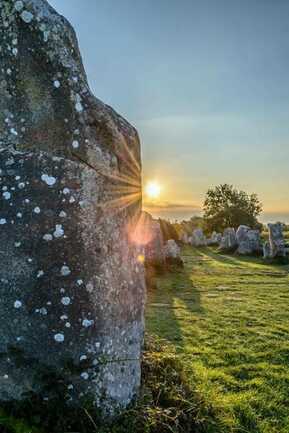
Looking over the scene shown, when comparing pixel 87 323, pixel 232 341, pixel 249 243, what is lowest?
pixel 232 341

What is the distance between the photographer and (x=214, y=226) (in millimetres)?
56188

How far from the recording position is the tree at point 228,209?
2156 inches

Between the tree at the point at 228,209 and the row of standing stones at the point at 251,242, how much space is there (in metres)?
14.2

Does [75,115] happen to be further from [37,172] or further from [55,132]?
[37,172]

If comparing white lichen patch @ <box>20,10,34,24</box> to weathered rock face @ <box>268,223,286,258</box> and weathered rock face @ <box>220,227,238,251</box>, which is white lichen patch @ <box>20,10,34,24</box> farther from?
weathered rock face @ <box>220,227,238,251</box>

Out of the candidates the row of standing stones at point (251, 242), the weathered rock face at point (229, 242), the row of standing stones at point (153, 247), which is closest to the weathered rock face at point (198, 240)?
the row of standing stones at point (251, 242)

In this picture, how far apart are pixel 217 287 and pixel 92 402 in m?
13.6

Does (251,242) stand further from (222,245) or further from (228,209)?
(228,209)

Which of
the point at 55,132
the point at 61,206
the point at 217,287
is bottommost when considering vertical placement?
the point at 217,287

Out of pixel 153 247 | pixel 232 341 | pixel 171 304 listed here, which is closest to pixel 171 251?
pixel 153 247

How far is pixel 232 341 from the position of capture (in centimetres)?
835

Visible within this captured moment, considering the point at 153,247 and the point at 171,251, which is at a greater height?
the point at 153,247

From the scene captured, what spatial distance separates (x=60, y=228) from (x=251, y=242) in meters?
29.3

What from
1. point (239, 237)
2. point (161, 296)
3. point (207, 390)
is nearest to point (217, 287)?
point (161, 296)
